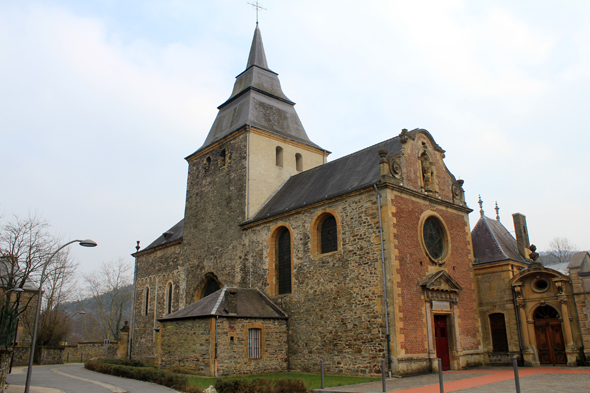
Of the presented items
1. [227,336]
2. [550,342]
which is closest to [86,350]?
[227,336]

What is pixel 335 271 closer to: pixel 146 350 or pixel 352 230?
pixel 352 230

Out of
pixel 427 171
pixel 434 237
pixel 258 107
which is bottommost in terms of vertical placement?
pixel 434 237

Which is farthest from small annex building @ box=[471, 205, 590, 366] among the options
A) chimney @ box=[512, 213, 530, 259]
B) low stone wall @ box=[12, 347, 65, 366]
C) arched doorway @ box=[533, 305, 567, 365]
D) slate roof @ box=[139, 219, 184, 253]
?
low stone wall @ box=[12, 347, 65, 366]

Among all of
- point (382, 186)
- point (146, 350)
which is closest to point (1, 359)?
point (382, 186)

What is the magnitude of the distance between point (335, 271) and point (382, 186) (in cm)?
388

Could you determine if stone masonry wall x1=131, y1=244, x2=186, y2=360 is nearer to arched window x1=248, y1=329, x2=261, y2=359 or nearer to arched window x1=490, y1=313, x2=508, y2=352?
arched window x1=248, y1=329, x2=261, y2=359

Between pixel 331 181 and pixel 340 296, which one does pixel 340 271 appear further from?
pixel 331 181

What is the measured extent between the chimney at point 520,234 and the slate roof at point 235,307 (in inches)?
487

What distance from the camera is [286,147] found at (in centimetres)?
2633

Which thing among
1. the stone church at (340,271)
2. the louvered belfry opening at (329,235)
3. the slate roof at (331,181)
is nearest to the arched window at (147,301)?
the stone church at (340,271)

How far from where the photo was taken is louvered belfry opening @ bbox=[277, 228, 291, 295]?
2044 centimetres

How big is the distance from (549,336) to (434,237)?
237 inches

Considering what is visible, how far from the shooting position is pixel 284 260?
2077cm

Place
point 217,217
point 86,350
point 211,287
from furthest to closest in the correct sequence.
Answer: point 86,350
point 217,217
point 211,287
